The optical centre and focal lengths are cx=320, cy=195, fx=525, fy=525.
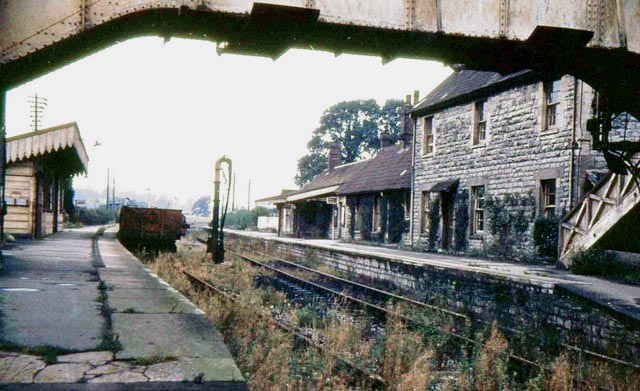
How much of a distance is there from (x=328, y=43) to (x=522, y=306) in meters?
6.62

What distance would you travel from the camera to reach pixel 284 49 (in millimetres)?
6184

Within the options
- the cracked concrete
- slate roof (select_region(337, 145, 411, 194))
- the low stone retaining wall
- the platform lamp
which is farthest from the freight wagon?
the cracked concrete

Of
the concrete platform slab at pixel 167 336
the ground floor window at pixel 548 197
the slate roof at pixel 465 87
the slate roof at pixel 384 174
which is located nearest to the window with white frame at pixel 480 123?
the slate roof at pixel 465 87

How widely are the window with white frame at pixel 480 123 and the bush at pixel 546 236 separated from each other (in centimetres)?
482

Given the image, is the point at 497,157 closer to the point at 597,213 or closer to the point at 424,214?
the point at 424,214

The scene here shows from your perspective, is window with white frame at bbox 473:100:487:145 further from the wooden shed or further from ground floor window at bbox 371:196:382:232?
the wooden shed

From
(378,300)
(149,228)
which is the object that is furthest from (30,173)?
(378,300)

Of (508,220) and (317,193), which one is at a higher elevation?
(317,193)

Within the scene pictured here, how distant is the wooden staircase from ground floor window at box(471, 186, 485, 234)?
490 centimetres

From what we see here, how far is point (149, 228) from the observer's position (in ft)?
62.6

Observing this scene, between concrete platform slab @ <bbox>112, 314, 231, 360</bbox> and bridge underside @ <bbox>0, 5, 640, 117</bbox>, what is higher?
bridge underside @ <bbox>0, 5, 640, 117</bbox>

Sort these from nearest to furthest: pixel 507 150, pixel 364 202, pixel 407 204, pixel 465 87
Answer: pixel 507 150
pixel 465 87
pixel 407 204
pixel 364 202

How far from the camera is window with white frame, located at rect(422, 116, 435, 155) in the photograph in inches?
899

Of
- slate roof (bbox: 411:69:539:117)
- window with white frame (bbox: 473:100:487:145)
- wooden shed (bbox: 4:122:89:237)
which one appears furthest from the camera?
window with white frame (bbox: 473:100:487:145)
